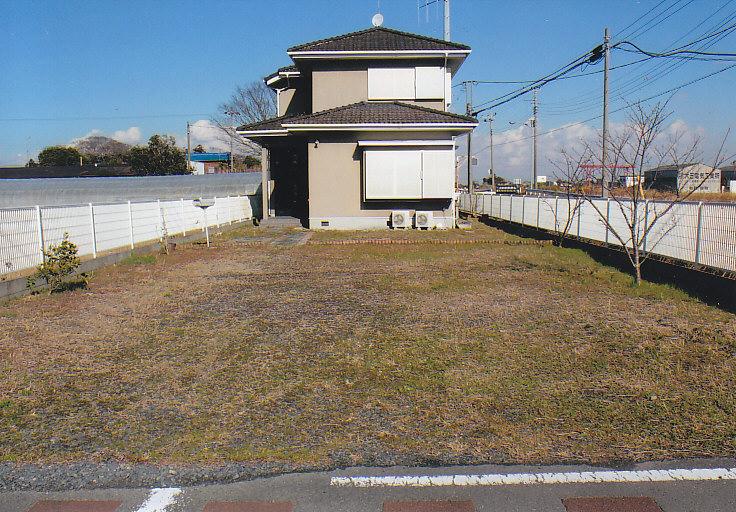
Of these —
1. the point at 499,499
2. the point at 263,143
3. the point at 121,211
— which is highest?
the point at 263,143

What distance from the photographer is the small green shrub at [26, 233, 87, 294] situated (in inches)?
333

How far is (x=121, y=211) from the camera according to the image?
12.2 meters

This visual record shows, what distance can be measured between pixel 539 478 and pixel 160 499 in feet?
6.45

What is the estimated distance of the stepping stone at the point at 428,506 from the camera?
2.78 meters

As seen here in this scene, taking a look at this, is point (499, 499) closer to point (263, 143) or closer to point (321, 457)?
point (321, 457)

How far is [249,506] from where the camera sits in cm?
283

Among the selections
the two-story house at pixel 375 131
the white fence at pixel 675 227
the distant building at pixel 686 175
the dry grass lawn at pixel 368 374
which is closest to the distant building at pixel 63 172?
the two-story house at pixel 375 131

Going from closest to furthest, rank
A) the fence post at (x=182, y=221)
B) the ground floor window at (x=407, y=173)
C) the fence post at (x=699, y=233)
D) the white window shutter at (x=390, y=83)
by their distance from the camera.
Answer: the fence post at (x=699, y=233) → the fence post at (x=182, y=221) → the ground floor window at (x=407, y=173) → the white window shutter at (x=390, y=83)

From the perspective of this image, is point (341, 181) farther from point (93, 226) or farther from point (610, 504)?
point (610, 504)

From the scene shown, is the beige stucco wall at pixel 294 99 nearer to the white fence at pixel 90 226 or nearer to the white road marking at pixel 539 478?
the white fence at pixel 90 226

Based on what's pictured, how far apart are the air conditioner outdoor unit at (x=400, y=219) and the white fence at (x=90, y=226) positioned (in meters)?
5.72

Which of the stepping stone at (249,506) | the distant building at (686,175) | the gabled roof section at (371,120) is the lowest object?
the stepping stone at (249,506)

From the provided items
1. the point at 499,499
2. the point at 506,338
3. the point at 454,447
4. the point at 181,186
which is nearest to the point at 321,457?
the point at 454,447

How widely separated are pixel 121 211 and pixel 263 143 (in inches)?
334
